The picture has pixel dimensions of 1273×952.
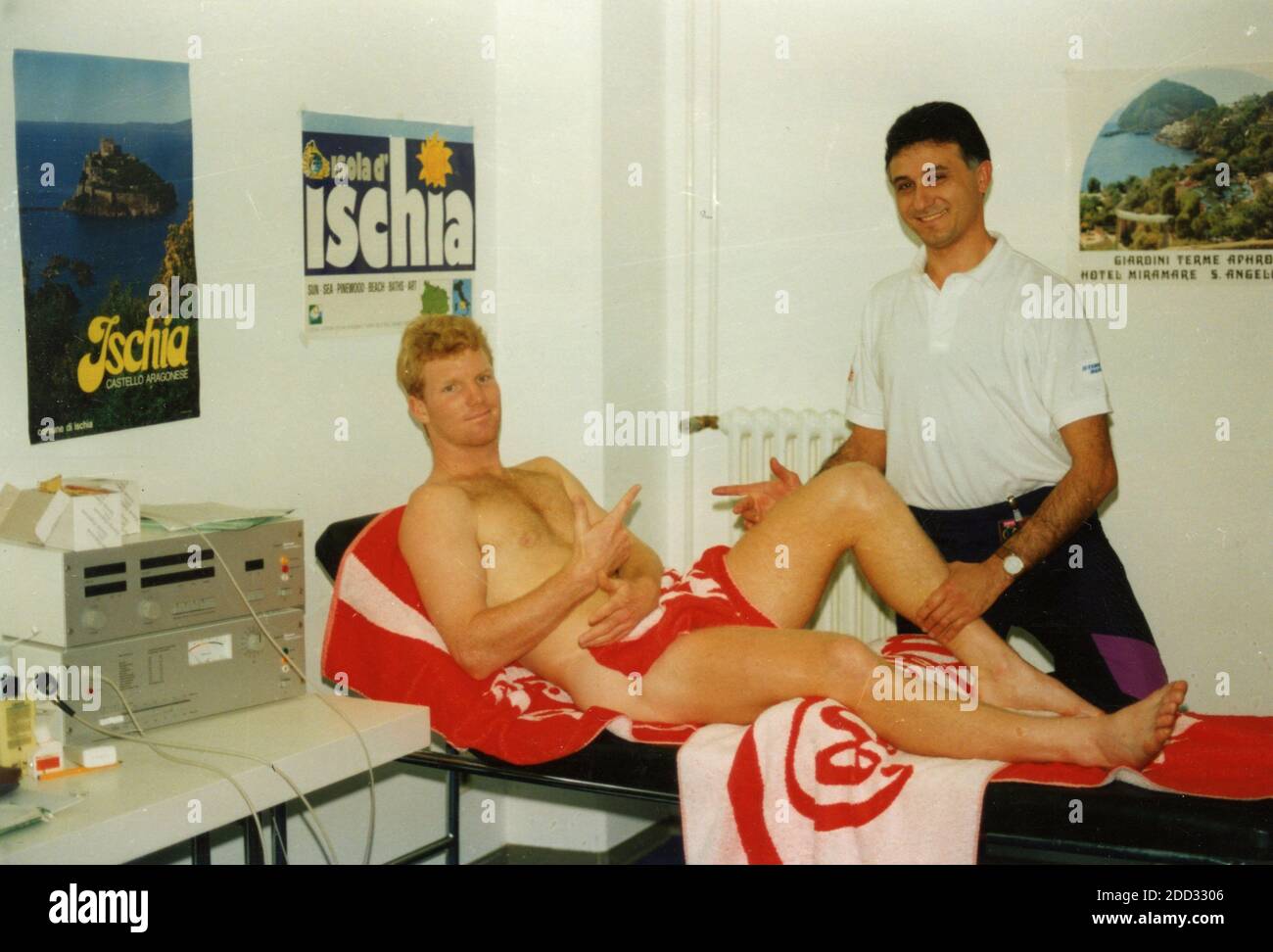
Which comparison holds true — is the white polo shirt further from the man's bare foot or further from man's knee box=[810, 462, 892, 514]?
the man's bare foot

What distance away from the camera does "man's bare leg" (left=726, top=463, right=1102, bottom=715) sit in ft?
7.82

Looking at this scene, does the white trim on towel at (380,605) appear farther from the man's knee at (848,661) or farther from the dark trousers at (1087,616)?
the dark trousers at (1087,616)

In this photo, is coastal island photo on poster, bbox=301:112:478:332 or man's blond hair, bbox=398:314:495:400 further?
coastal island photo on poster, bbox=301:112:478:332

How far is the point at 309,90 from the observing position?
260 cm

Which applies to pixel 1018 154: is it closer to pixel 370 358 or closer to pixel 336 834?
pixel 370 358

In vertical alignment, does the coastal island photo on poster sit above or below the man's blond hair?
A: above

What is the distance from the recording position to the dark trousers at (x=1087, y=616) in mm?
2580

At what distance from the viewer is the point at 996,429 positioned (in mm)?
2719

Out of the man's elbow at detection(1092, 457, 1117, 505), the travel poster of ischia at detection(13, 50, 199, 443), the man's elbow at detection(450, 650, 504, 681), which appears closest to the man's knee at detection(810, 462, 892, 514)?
the man's elbow at detection(1092, 457, 1117, 505)

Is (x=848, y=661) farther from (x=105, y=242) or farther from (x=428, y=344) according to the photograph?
(x=105, y=242)

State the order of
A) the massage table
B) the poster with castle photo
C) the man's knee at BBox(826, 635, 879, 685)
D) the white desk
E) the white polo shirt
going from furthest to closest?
1. the poster with castle photo
2. the white polo shirt
3. the man's knee at BBox(826, 635, 879, 685)
4. the massage table
5. the white desk

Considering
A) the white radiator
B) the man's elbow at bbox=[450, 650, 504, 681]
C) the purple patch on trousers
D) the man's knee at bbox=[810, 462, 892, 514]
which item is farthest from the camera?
the white radiator

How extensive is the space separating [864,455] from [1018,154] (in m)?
0.77
